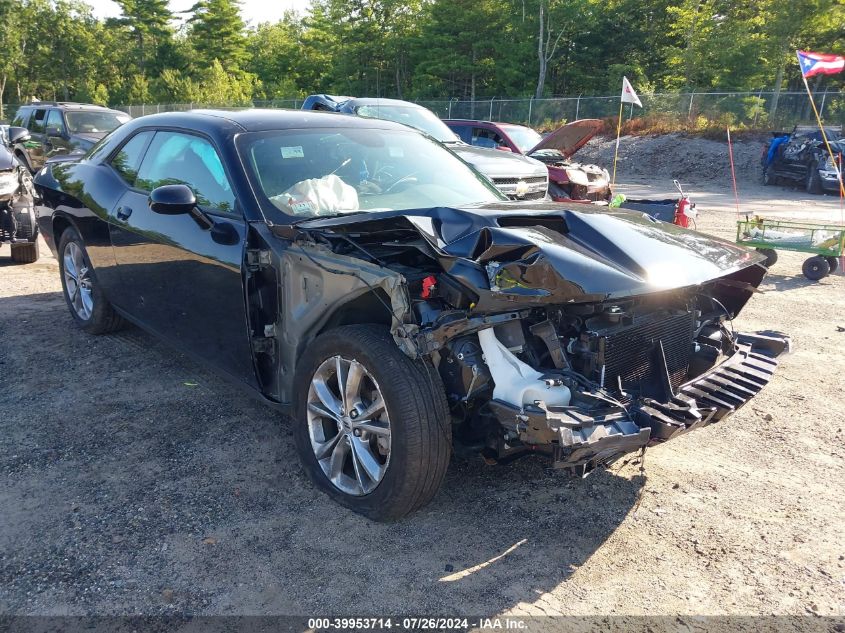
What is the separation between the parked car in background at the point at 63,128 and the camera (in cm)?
1305

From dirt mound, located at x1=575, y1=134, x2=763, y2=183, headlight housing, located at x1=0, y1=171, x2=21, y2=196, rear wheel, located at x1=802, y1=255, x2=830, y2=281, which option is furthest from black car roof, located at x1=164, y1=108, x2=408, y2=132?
dirt mound, located at x1=575, y1=134, x2=763, y2=183

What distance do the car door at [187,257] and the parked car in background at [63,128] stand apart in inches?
389

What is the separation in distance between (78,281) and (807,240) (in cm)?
791

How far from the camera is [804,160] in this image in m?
19.4

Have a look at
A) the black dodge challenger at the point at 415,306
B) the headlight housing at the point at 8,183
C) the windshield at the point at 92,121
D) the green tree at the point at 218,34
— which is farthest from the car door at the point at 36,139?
the green tree at the point at 218,34

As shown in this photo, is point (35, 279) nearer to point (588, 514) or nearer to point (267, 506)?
point (267, 506)

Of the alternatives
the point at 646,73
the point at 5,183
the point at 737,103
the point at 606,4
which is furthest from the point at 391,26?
the point at 5,183

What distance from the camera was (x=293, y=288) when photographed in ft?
10.5

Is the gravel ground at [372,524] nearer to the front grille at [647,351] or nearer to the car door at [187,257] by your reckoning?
the car door at [187,257]

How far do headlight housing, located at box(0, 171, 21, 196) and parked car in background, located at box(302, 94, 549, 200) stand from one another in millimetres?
4418

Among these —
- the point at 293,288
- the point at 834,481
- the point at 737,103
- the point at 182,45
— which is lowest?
the point at 834,481

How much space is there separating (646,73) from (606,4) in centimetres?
533

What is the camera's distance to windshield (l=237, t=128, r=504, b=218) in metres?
3.56

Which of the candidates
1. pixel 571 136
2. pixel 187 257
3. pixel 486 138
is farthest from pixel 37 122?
pixel 187 257
